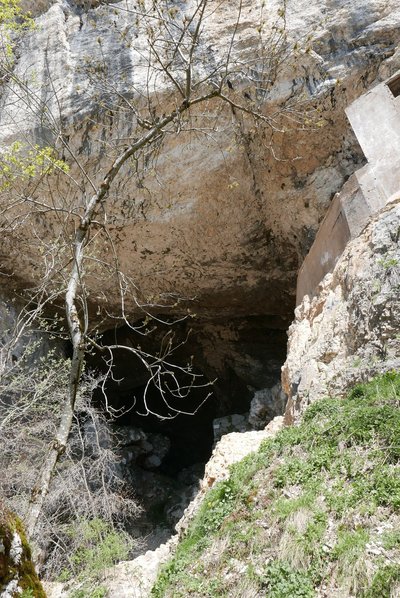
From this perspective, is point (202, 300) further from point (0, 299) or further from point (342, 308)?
point (342, 308)

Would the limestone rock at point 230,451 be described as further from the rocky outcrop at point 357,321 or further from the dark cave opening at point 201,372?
the dark cave opening at point 201,372

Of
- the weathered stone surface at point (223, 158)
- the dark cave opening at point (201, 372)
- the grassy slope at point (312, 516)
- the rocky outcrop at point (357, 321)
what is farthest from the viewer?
the dark cave opening at point (201, 372)

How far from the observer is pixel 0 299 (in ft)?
33.9

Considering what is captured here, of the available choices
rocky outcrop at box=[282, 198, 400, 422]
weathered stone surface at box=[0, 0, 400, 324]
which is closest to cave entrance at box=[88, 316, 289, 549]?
weathered stone surface at box=[0, 0, 400, 324]

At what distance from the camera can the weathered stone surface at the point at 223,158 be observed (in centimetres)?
827

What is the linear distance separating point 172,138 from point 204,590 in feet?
22.6

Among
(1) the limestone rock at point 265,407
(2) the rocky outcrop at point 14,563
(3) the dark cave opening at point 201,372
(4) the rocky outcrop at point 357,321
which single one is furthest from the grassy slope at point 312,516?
(3) the dark cave opening at point 201,372

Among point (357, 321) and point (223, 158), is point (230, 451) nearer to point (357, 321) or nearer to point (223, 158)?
point (357, 321)

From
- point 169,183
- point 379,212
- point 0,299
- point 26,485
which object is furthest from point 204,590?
point 0,299

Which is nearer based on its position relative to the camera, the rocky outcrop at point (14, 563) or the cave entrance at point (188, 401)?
the rocky outcrop at point (14, 563)

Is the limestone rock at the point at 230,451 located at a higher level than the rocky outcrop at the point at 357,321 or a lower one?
lower

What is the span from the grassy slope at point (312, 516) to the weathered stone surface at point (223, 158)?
14.9 ft

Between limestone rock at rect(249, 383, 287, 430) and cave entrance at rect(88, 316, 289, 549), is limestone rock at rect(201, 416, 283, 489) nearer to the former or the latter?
limestone rock at rect(249, 383, 287, 430)

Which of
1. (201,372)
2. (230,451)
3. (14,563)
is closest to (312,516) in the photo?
(14,563)
